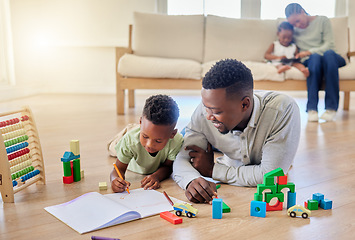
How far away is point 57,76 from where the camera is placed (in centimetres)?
560

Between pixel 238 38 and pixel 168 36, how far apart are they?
0.70 m

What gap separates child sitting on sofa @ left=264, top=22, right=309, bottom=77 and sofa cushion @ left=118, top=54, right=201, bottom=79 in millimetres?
786

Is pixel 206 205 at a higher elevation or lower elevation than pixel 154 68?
lower

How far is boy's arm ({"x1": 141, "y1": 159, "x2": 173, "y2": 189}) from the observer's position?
1687 mm

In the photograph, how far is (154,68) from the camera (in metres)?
3.52

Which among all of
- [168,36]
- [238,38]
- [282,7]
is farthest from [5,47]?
[282,7]

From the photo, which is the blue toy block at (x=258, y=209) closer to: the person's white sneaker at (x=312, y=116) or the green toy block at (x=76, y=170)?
the green toy block at (x=76, y=170)

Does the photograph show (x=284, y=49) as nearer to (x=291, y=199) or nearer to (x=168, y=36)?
(x=168, y=36)

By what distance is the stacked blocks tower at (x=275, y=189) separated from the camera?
1402 millimetres

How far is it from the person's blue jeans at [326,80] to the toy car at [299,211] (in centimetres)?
225

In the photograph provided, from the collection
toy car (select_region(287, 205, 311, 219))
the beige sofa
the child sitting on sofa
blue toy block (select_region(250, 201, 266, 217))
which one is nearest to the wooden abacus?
blue toy block (select_region(250, 201, 266, 217))

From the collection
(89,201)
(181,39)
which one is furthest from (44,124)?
(89,201)

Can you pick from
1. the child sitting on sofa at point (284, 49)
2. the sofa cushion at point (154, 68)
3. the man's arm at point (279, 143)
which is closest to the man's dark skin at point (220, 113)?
the man's arm at point (279, 143)

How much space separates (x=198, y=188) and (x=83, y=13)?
4.34 meters
